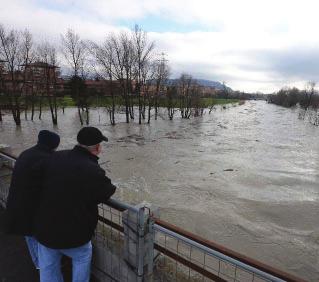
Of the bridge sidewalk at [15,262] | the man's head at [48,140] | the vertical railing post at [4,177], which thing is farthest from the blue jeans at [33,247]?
the vertical railing post at [4,177]

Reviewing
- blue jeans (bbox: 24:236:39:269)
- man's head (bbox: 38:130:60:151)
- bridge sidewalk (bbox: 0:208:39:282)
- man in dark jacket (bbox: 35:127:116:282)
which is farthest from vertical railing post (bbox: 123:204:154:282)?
bridge sidewalk (bbox: 0:208:39:282)

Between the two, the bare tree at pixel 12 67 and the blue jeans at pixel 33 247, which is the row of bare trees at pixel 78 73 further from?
the blue jeans at pixel 33 247

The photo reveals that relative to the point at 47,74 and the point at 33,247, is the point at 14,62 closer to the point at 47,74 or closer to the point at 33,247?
the point at 47,74

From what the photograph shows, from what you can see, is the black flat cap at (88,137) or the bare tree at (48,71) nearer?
the black flat cap at (88,137)

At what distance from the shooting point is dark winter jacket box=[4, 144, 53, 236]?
2.76 meters

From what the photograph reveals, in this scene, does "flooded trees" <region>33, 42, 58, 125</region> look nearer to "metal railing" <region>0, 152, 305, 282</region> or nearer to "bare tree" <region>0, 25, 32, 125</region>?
"bare tree" <region>0, 25, 32, 125</region>

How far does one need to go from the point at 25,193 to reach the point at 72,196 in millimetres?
623

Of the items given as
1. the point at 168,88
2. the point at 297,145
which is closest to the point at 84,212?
the point at 297,145

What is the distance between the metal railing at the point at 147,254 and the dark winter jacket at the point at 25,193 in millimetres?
735

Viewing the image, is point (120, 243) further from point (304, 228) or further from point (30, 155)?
point (304, 228)

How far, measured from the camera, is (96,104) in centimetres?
5081

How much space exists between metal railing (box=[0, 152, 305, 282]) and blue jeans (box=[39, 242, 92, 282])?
40 centimetres

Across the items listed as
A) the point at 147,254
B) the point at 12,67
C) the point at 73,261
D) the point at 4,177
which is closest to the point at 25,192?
the point at 73,261

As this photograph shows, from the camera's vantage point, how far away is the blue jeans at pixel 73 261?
8.99 ft
